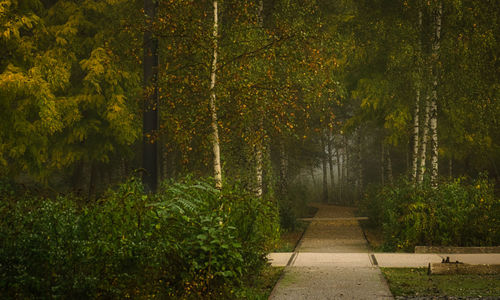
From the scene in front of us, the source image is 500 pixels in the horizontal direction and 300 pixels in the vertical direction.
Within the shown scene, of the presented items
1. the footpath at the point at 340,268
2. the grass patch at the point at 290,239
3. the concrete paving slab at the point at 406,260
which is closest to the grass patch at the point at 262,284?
the footpath at the point at 340,268

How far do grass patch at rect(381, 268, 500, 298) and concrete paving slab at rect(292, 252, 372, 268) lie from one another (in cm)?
81

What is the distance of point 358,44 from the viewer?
22.7m

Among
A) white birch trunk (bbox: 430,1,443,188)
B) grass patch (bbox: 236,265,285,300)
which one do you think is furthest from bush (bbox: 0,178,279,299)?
white birch trunk (bbox: 430,1,443,188)

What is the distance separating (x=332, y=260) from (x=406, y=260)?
145 centimetres

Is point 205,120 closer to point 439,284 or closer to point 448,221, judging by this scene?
point 439,284

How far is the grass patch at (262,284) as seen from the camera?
27.3 ft

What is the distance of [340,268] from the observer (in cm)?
1072

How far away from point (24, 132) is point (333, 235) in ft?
32.2

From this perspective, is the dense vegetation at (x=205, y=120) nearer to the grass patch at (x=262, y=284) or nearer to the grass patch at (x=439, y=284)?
the grass patch at (x=262, y=284)

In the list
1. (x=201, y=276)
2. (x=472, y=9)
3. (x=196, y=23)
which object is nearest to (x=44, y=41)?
(x=196, y=23)

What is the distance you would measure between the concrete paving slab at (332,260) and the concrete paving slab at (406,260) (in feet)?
0.97

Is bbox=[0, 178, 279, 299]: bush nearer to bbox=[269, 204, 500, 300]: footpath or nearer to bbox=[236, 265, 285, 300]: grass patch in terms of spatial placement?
bbox=[236, 265, 285, 300]: grass patch

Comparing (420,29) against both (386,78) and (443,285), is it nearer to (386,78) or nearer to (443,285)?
(386,78)

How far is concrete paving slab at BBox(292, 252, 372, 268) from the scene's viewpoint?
37.0ft
